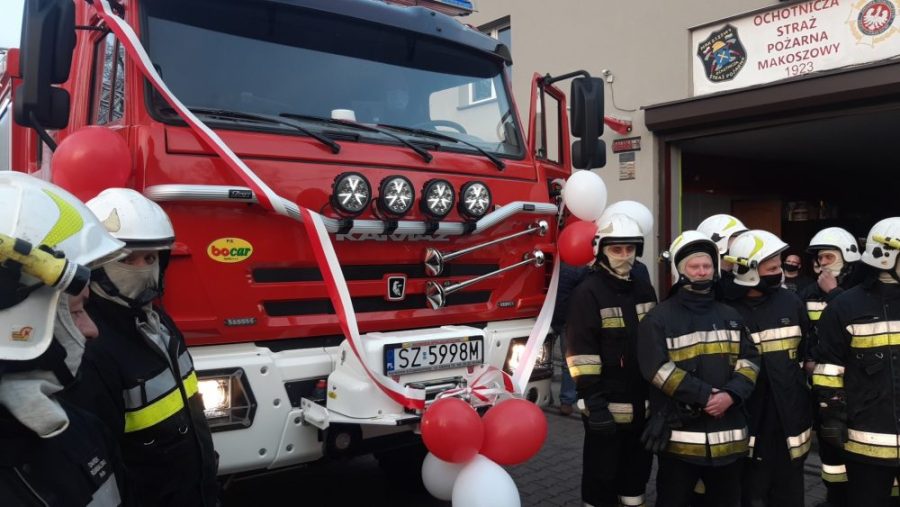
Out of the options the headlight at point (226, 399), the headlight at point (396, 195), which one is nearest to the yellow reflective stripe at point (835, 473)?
the headlight at point (396, 195)

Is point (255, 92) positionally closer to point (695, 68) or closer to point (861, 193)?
point (695, 68)

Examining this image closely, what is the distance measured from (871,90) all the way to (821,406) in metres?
4.08

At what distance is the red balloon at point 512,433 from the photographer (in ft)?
10.0

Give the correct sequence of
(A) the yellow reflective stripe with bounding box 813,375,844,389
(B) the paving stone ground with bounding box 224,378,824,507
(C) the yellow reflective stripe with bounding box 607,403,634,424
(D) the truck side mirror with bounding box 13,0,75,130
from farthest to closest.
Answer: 1. (B) the paving stone ground with bounding box 224,378,824,507
2. (C) the yellow reflective stripe with bounding box 607,403,634,424
3. (A) the yellow reflective stripe with bounding box 813,375,844,389
4. (D) the truck side mirror with bounding box 13,0,75,130

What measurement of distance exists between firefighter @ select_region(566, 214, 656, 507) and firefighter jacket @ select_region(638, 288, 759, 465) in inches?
10.8

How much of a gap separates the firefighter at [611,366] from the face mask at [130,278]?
2.14m

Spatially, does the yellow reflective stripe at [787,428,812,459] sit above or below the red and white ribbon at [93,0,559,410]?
below

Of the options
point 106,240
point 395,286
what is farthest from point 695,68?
point 106,240

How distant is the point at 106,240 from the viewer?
1.41m

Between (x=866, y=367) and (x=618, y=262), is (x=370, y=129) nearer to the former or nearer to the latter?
(x=618, y=262)

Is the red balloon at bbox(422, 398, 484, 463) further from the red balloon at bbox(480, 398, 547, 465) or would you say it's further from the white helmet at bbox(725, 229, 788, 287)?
the white helmet at bbox(725, 229, 788, 287)

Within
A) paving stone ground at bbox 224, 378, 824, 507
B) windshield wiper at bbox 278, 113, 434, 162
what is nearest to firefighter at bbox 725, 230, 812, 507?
paving stone ground at bbox 224, 378, 824, 507

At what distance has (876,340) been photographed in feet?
10.5

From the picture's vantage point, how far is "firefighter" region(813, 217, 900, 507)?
3.19 m
